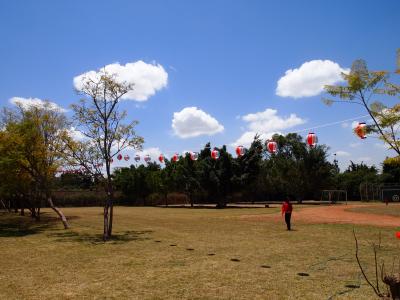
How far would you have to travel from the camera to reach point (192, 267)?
11.3 meters

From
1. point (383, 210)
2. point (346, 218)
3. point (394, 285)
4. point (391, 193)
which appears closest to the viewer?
point (394, 285)

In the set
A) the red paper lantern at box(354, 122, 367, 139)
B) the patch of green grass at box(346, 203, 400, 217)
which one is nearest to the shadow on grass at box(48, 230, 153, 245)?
the red paper lantern at box(354, 122, 367, 139)

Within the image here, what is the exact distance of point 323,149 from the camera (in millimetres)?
60844

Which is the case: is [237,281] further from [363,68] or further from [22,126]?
[22,126]

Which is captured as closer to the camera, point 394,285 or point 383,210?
point 394,285

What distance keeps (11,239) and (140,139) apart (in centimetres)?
834

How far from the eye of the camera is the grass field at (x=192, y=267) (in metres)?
8.63

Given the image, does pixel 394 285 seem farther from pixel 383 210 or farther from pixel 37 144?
pixel 383 210

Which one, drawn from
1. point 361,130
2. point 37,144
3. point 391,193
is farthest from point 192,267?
point 391,193

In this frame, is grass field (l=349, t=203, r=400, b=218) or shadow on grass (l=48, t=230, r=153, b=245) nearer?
shadow on grass (l=48, t=230, r=153, b=245)

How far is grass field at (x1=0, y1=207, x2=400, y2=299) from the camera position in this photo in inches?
340

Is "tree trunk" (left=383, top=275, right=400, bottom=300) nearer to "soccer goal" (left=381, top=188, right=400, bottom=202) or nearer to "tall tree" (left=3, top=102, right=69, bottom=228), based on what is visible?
"tall tree" (left=3, top=102, right=69, bottom=228)

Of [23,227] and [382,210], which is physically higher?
[382,210]

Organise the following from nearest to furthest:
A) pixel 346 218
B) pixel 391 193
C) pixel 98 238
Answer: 1. pixel 98 238
2. pixel 346 218
3. pixel 391 193
